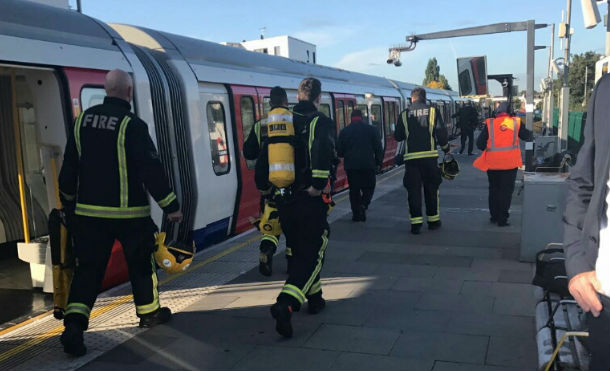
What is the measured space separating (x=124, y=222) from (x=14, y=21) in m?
1.87

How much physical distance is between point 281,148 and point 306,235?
719 millimetres

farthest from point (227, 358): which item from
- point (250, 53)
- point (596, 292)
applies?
point (250, 53)

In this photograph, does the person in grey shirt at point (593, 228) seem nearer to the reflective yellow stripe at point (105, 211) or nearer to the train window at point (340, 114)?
the reflective yellow stripe at point (105, 211)

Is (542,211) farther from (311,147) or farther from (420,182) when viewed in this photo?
(311,147)

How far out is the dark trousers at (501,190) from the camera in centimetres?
704

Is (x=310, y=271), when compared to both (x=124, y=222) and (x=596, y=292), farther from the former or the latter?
(x=596, y=292)

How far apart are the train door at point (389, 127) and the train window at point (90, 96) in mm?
10757

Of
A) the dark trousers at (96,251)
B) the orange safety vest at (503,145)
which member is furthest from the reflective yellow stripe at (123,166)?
the orange safety vest at (503,145)

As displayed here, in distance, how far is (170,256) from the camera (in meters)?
4.08

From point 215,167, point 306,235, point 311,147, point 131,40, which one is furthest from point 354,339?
point 131,40

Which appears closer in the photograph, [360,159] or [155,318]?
[155,318]

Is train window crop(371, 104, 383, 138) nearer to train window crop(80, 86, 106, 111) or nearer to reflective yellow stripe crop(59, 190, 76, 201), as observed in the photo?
train window crop(80, 86, 106, 111)

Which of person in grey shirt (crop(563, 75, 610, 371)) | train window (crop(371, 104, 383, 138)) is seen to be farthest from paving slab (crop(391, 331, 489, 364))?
train window (crop(371, 104, 383, 138))

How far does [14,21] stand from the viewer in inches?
163
